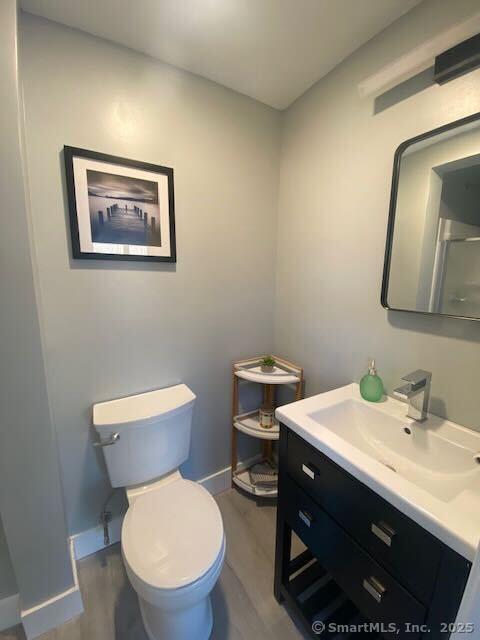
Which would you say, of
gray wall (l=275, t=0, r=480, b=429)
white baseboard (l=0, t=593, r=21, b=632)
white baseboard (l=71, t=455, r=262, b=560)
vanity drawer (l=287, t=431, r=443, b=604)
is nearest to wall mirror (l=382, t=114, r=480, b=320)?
gray wall (l=275, t=0, r=480, b=429)

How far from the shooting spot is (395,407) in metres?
1.09

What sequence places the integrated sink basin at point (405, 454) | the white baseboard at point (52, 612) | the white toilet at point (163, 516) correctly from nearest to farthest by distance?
the integrated sink basin at point (405, 454) < the white toilet at point (163, 516) < the white baseboard at point (52, 612)

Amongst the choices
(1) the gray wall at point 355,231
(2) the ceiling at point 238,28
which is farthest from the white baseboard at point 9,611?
(2) the ceiling at point 238,28

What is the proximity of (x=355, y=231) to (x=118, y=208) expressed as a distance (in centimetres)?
108

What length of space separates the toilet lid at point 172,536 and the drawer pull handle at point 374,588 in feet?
1.57

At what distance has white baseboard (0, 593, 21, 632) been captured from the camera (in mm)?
1080

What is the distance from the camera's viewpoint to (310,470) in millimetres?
945

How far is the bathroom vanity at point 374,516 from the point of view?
24.5 inches

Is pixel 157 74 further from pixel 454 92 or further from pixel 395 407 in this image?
pixel 395 407

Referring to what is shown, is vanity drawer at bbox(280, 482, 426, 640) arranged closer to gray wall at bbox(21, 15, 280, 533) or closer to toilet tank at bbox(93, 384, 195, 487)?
toilet tank at bbox(93, 384, 195, 487)

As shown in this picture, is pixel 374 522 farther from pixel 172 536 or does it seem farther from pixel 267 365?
pixel 267 365

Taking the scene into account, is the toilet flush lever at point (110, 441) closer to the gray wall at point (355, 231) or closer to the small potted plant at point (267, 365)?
the small potted plant at point (267, 365)

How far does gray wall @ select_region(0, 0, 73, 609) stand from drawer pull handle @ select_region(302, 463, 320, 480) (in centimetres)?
92

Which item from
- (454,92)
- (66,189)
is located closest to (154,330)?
(66,189)
